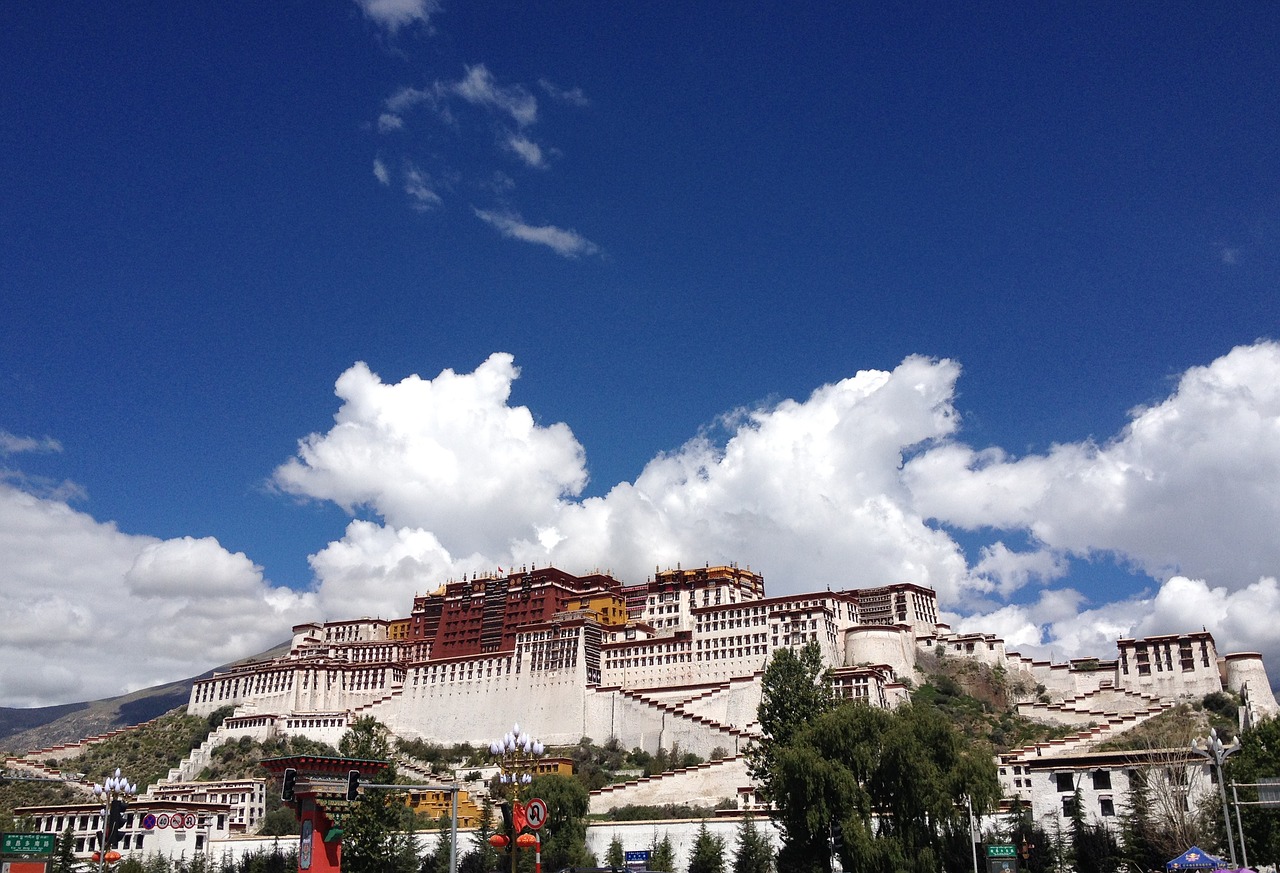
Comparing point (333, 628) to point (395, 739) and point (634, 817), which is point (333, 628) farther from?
point (634, 817)

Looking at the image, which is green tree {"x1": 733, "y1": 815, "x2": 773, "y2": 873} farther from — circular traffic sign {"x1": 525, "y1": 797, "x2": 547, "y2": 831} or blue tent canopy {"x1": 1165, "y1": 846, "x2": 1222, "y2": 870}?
circular traffic sign {"x1": 525, "y1": 797, "x2": 547, "y2": 831}

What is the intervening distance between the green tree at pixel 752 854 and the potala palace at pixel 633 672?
49.4ft

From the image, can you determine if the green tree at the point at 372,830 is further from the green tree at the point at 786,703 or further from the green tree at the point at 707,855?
the green tree at the point at 786,703

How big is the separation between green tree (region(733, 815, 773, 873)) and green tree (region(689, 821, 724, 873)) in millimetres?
764

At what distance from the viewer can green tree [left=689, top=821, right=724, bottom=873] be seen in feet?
168

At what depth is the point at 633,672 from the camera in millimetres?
99250

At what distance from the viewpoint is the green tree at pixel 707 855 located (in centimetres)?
5134

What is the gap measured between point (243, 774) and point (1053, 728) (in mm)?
68662

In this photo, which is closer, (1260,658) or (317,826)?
(317,826)

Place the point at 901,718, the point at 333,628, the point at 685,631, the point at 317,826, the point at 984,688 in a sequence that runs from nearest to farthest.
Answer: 1. the point at 317,826
2. the point at 901,718
3. the point at 984,688
4. the point at 685,631
5. the point at 333,628

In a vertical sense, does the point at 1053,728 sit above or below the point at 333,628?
below

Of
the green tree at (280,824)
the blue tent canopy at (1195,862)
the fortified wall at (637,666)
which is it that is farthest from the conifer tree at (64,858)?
the blue tent canopy at (1195,862)

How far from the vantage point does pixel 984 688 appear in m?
93.8

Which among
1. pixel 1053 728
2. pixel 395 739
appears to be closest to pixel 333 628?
pixel 395 739
